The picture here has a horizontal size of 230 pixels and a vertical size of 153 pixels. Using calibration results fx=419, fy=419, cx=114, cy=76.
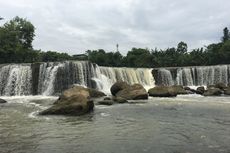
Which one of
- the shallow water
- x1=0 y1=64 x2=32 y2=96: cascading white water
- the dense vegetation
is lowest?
the shallow water

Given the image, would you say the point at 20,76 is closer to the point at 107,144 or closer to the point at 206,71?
→ the point at 206,71

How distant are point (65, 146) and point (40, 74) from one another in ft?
88.8

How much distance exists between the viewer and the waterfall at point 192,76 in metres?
50.2

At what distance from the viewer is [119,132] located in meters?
16.0

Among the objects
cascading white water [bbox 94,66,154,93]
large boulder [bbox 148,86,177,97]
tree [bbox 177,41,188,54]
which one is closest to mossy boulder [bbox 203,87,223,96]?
large boulder [bbox 148,86,177,97]

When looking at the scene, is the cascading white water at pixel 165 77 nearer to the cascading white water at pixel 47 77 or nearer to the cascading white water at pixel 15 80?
the cascading white water at pixel 47 77

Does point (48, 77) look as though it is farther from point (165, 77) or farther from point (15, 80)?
point (165, 77)

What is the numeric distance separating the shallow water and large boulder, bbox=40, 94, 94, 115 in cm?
70

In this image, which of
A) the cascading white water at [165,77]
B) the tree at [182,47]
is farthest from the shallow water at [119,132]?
the tree at [182,47]

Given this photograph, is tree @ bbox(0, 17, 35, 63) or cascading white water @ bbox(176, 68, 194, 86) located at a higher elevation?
tree @ bbox(0, 17, 35, 63)

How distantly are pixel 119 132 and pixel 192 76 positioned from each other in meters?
36.2

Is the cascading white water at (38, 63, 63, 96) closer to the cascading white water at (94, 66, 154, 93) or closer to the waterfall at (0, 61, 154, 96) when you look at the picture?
the waterfall at (0, 61, 154, 96)

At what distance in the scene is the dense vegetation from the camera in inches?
2366

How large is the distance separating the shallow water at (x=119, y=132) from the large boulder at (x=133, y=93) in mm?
9302
